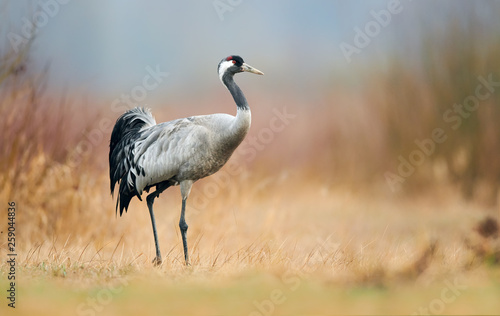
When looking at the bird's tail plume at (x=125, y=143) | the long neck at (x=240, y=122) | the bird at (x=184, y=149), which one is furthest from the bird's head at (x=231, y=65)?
the bird's tail plume at (x=125, y=143)

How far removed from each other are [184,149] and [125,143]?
37.5 inches

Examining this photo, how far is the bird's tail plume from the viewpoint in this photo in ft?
20.6

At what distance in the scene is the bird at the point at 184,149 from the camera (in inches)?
222

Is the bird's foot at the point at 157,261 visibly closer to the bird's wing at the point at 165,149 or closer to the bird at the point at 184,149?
the bird at the point at 184,149

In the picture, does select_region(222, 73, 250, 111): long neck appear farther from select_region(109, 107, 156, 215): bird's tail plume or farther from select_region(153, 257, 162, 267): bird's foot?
select_region(153, 257, 162, 267): bird's foot

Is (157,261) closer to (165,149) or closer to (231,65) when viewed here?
(165,149)

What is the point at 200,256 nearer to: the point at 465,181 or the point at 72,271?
the point at 72,271

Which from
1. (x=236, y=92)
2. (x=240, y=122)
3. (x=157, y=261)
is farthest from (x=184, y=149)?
(x=157, y=261)

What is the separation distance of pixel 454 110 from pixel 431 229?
6.29 ft

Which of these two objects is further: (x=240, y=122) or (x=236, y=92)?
(x=236, y=92)

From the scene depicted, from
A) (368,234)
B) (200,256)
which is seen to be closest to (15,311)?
(200,256)

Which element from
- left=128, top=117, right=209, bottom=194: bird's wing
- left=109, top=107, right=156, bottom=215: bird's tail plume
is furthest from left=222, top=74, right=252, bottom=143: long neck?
left=109, top=107, right=156, bottom=215: bird's tail plume

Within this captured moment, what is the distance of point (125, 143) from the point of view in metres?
6.39

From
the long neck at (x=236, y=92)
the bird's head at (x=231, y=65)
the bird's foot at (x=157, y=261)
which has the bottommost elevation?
the bird's foot at (x=157, y=261)
